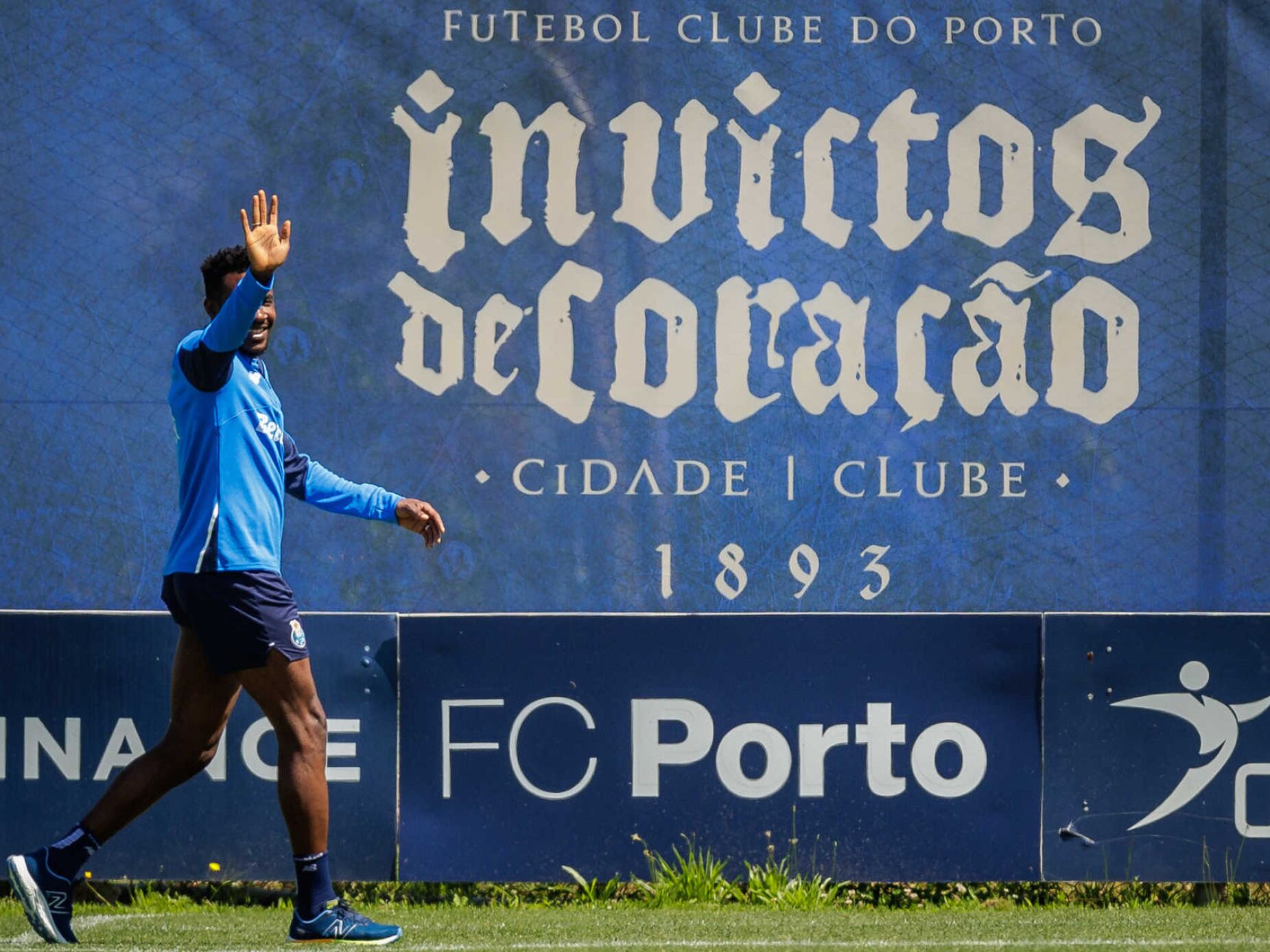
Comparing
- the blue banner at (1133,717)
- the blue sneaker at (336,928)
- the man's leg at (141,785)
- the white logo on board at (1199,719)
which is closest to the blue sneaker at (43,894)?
the man's leg at (141,785)

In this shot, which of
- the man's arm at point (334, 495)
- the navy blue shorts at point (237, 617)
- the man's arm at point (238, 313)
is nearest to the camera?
the man's arm at point (238, 313)

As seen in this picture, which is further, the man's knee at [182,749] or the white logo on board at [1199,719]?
the white logo on board at [1199,719]

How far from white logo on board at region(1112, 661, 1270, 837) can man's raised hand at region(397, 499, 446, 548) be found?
2356 millimetres

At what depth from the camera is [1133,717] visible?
538 cm

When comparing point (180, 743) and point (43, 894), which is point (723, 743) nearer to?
point (180, 743)

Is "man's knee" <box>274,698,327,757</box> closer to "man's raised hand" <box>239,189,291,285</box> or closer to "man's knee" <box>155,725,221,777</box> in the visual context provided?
"man's knee" <box>155,725,221,777</box>

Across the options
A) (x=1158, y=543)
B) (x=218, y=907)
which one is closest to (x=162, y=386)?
(x=218, y=907)

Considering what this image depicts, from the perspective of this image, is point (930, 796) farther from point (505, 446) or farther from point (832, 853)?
point (505, 446)

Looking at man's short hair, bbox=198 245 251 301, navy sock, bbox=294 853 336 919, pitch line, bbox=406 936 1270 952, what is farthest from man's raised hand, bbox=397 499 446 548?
pitch line, bbox=406 936 1270 952

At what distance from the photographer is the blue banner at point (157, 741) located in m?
5.31

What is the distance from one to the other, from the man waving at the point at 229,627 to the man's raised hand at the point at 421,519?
319mm

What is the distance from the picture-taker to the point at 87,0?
552cm

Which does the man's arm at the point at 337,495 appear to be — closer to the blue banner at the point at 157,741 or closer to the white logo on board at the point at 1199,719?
the blue banner at the point at 157,741

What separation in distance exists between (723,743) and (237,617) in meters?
1.87
